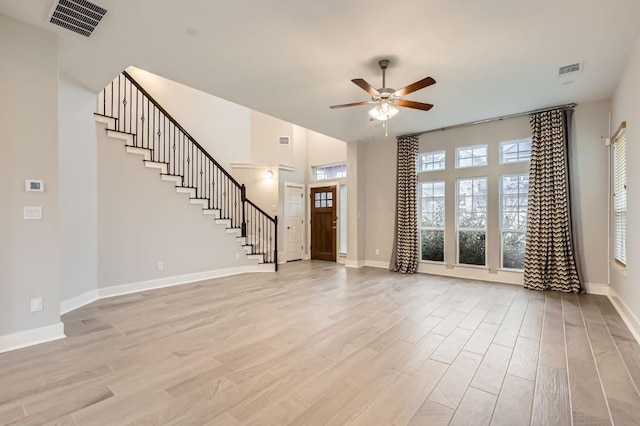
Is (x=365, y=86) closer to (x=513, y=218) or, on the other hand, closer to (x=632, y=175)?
(x=632, y=175)

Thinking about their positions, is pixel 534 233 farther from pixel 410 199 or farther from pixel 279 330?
pixel 279 330

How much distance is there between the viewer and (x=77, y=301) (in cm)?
409

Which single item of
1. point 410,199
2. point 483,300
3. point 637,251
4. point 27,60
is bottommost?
point 483,300

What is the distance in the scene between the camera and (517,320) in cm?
360

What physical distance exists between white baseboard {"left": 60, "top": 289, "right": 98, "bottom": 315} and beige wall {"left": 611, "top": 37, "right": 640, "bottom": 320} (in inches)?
258

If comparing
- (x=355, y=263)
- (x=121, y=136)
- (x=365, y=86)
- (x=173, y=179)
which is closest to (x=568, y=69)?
(x=365, y=86)

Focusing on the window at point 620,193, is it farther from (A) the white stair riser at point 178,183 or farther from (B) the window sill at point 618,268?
(A) the white stair riser at point 178,183

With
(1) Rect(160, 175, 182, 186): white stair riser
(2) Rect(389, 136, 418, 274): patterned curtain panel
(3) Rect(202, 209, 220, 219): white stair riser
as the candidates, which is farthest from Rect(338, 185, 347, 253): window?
(1) Rect(160, 175, 182, 186): white stair riser

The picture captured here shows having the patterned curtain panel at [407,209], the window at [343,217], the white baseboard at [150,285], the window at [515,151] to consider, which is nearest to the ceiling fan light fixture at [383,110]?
the patterned curtain panel at [407,209]

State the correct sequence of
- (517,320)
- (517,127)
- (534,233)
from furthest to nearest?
(517,127) < (534,233) < (517,320)

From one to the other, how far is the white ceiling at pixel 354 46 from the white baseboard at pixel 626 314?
2.93m

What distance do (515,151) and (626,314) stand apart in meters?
3.09

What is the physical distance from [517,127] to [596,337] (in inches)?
149

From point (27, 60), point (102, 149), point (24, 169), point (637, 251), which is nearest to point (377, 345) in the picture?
point (637, 251)
